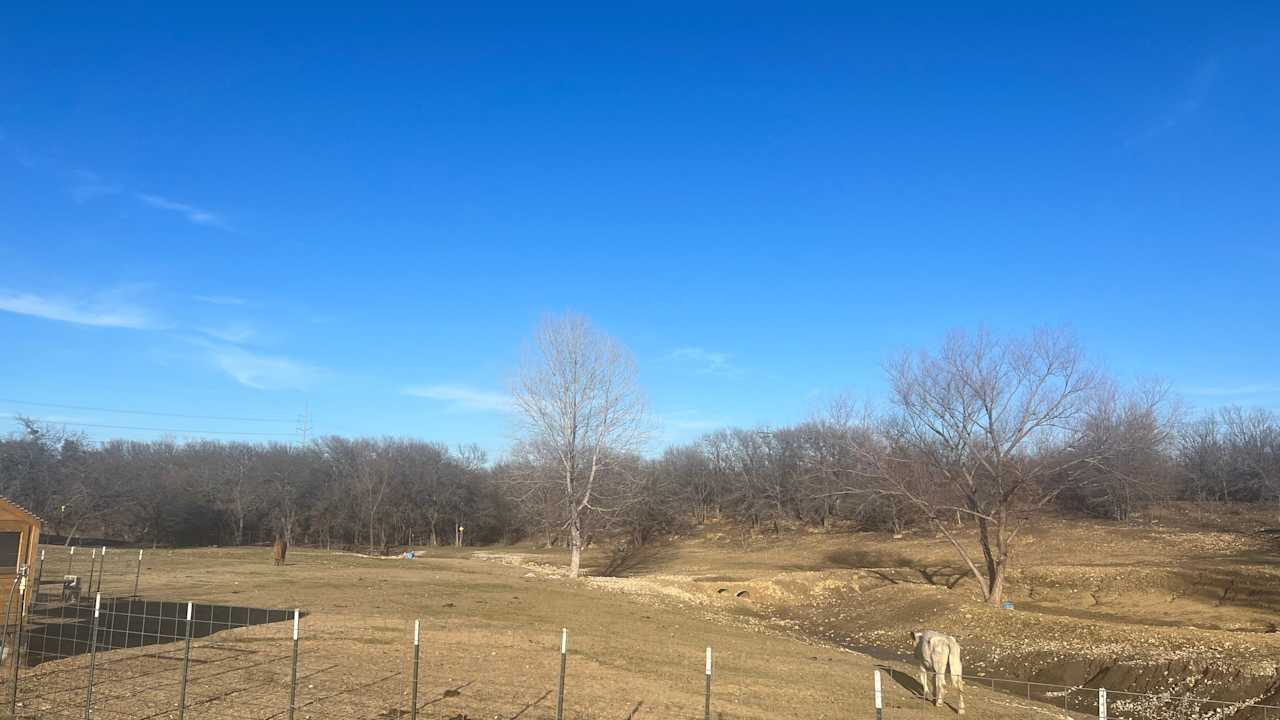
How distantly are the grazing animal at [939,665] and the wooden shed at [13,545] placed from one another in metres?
16.4

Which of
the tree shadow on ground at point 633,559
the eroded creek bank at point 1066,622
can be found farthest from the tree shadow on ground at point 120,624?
the tree shadow on ground at point 633,559

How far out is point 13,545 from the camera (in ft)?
47.4

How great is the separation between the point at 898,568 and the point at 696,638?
26719 millimetres

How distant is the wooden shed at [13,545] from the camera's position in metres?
14.3

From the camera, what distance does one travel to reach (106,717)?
34.4 feet

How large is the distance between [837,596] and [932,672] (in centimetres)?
1982

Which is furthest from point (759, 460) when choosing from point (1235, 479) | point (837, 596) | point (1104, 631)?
point (1104, 631)

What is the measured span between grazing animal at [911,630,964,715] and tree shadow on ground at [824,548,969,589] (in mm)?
20179

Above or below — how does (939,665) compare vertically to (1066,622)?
above

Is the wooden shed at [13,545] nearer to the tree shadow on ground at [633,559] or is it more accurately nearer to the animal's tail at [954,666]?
the animal's tail at [954,666]

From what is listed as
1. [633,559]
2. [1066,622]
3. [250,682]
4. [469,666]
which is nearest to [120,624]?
[250,682]

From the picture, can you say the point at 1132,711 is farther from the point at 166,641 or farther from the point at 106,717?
the point at 166,641

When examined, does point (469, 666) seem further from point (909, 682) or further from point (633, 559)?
point (633, 559)

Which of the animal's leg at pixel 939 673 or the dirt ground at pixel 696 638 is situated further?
the animal's leg at pixel 939 673
